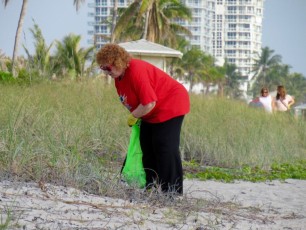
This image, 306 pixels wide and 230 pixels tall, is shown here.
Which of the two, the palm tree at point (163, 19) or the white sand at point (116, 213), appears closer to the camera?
the white sand at point (116, 213)

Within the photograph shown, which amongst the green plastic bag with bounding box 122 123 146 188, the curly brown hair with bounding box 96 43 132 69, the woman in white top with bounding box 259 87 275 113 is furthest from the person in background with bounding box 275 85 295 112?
the curly brown hair with bounding box 96 43 132 69

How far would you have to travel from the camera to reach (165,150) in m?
7.06

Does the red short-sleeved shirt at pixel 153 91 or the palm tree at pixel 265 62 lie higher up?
the red short-sleeved shirt at pixel 153 91

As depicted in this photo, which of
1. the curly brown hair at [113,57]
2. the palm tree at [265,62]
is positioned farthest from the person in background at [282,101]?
the palm tree at [265,62]

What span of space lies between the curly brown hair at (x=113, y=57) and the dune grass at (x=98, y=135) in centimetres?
83

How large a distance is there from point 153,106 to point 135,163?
0.89 m

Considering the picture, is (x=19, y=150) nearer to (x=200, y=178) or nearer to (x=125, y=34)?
(x=200, y=178)

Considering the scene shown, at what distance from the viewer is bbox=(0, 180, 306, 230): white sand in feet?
17.0

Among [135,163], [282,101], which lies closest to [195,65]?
[282,101]

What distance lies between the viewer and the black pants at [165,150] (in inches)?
276

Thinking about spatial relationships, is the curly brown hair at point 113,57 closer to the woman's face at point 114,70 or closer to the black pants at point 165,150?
the woman's face at point 114,70

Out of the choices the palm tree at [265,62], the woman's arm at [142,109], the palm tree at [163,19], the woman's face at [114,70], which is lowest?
the palm tree at [265,62]

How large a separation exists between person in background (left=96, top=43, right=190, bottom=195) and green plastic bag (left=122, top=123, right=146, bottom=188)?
6cm

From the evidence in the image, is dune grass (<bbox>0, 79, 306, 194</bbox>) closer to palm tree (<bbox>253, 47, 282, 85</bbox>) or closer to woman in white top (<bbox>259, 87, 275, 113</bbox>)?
woman in white top (<bbox>259, 87, 275, 113</bbox>)
